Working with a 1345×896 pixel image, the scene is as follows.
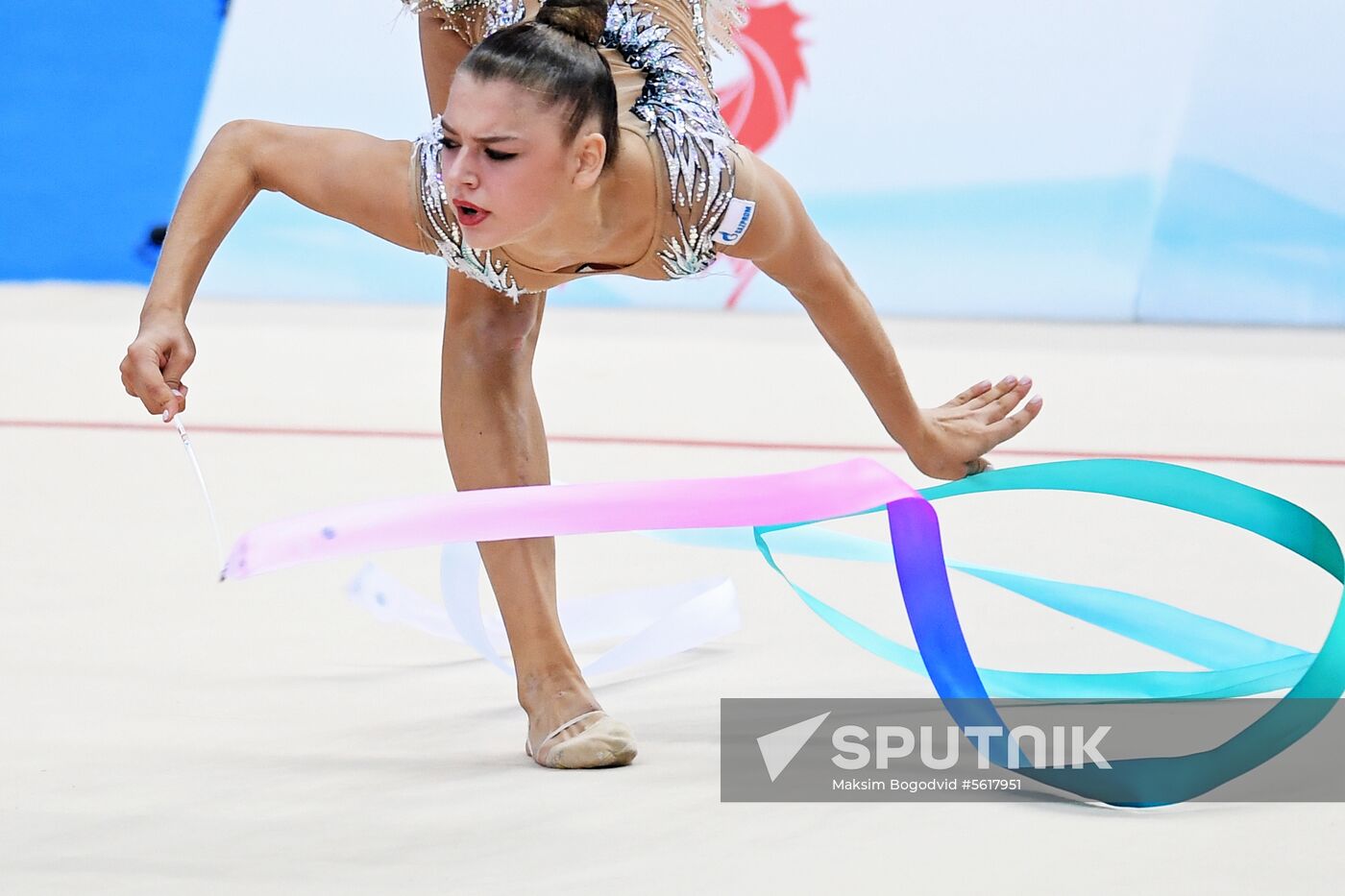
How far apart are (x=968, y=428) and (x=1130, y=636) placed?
304 mm

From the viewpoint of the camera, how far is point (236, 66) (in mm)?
5273

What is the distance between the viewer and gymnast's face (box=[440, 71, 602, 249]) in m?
1.53

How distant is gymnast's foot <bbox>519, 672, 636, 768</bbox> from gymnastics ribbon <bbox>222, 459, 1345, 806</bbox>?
0.25 metres

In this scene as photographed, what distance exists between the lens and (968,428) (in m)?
1.96

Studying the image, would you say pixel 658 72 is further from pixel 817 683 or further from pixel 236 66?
pixel 236 66

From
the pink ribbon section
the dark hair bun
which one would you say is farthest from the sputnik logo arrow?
the dark hair bun

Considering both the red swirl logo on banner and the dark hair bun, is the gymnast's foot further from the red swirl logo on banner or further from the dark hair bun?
the red swirl logo on banner

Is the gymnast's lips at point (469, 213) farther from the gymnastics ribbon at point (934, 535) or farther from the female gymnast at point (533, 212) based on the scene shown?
the gymnastics ribbon at point (934, 535)

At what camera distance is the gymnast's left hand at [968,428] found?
1919 millimetres

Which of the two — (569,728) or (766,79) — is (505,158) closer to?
(569,728)

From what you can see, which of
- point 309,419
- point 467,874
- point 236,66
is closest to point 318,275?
point 236,66

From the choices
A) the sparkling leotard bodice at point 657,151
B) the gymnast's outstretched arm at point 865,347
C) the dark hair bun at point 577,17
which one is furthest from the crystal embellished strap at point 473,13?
the gymnast's outstretched arm at point 865,347

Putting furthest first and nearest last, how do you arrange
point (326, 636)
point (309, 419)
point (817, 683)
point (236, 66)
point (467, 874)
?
point (236, 66)
point (309, 419)
point (326, 636)
point (817, 683)
point (467, 874)

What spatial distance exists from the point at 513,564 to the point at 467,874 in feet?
1.66
